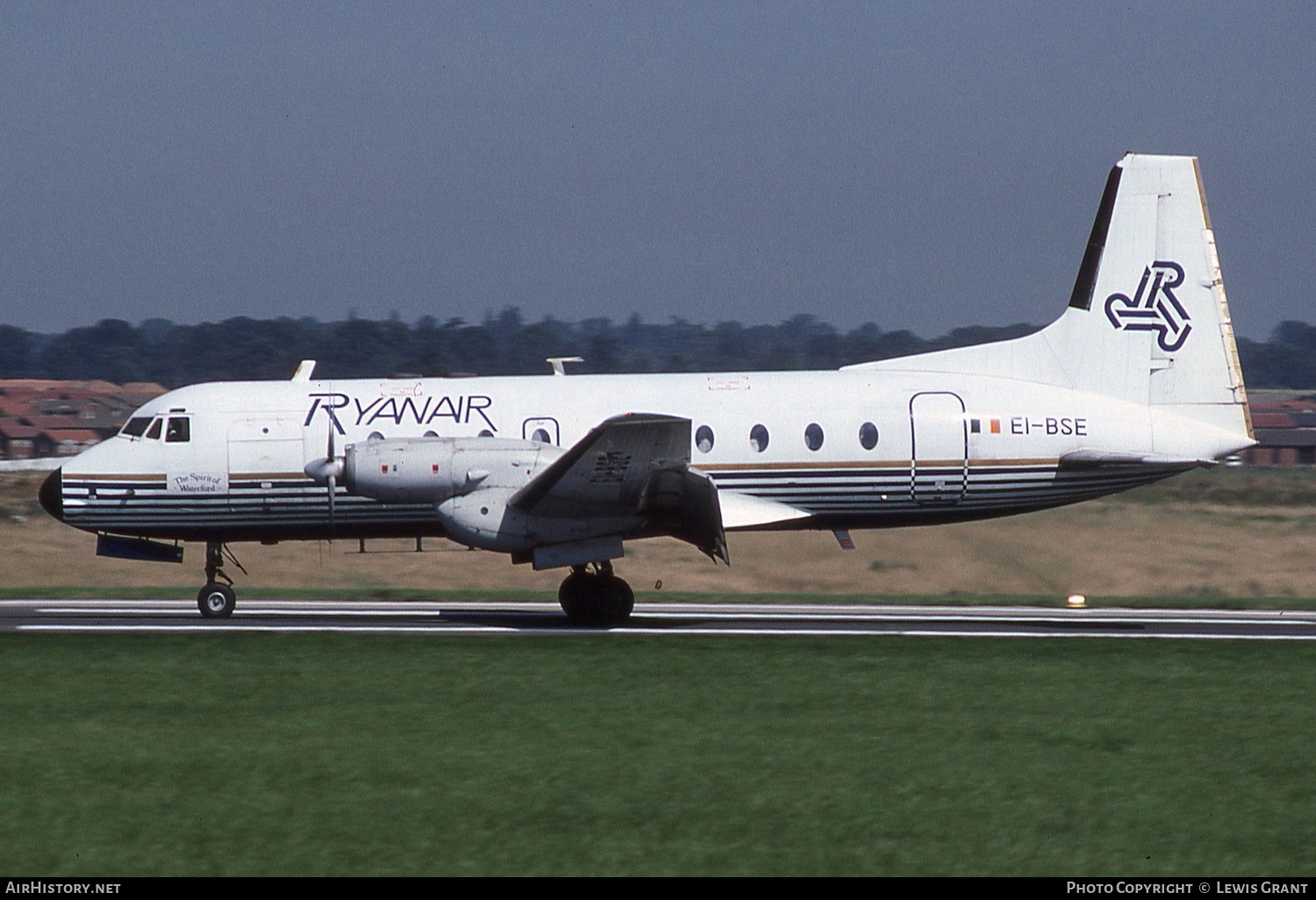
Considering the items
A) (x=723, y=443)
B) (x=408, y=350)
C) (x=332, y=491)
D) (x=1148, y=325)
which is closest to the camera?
(x=332, y=491)

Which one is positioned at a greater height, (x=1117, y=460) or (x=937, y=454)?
(x=937, y=454)

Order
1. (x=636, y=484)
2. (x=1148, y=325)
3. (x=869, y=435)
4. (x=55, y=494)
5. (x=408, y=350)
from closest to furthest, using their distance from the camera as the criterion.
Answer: (x=636, y=484) → (x=869, y=435) → (x=55, y=494) → (x=1148, y=325) → (x=408, y=350)

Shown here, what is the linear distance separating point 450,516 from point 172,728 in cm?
684

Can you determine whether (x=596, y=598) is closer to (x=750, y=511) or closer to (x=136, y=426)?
(x=750, y=511)

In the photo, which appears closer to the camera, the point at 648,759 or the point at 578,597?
the point at 648,759

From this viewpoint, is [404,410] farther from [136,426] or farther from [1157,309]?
[1157,309]

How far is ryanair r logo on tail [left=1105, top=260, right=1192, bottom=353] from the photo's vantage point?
21.6 metres

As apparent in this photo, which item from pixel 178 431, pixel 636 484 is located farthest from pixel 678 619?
pixel 178 431

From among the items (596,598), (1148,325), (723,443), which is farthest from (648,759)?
(1148,325)

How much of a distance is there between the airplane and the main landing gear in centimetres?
3

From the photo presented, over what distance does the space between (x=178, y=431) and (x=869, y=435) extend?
31.1ft

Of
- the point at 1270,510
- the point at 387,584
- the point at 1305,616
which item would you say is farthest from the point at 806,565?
the point at 1270,510

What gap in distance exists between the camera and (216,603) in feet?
69.2

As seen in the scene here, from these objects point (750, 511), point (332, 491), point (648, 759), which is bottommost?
point (648, 759)
